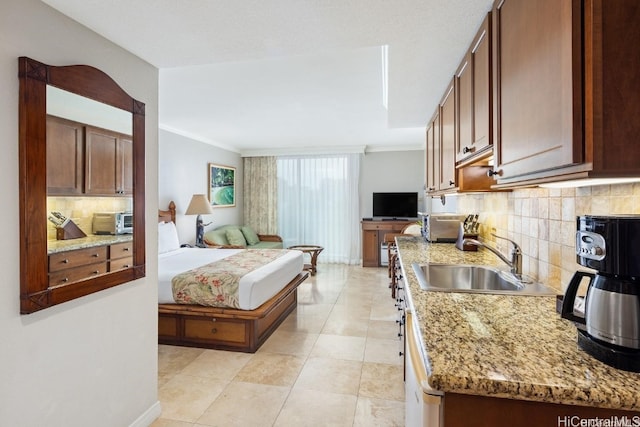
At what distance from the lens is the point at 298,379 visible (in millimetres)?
2486

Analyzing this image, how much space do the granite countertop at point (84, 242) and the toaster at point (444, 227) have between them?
8.72 feet

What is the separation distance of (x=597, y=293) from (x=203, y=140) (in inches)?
232

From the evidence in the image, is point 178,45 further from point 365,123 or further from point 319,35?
point 365,123

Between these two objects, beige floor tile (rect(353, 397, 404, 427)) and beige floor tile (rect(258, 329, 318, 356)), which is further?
beige floor tile (rect(258, 329, 318, 356))

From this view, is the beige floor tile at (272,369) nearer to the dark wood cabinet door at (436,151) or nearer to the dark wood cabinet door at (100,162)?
the dark wood cabinet door at (100,162)

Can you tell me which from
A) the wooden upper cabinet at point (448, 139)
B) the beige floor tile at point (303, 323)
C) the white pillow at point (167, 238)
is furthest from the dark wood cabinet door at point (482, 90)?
the white pillow at point (167, 238)

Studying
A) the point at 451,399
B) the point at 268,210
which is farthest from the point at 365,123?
the point at 451,399

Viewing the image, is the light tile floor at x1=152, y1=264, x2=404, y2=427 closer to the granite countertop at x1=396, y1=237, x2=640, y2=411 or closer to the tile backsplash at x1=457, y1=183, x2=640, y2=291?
the granite countertop at x1=396, y1=237, x2=640, y2=411

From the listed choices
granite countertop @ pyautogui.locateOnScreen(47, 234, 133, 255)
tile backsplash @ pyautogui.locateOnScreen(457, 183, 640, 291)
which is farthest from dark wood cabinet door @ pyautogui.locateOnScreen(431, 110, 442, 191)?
granite countertop @ pyautogui.locateOnScreen(47, 234, 133, 255)

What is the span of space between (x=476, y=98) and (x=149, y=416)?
2.56 meters

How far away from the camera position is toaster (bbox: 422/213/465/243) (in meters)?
3.26

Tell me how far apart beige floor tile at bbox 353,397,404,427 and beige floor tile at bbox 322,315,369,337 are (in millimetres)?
1092

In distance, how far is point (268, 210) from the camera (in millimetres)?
7246

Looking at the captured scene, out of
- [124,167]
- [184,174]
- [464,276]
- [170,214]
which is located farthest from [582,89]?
[184,174]
